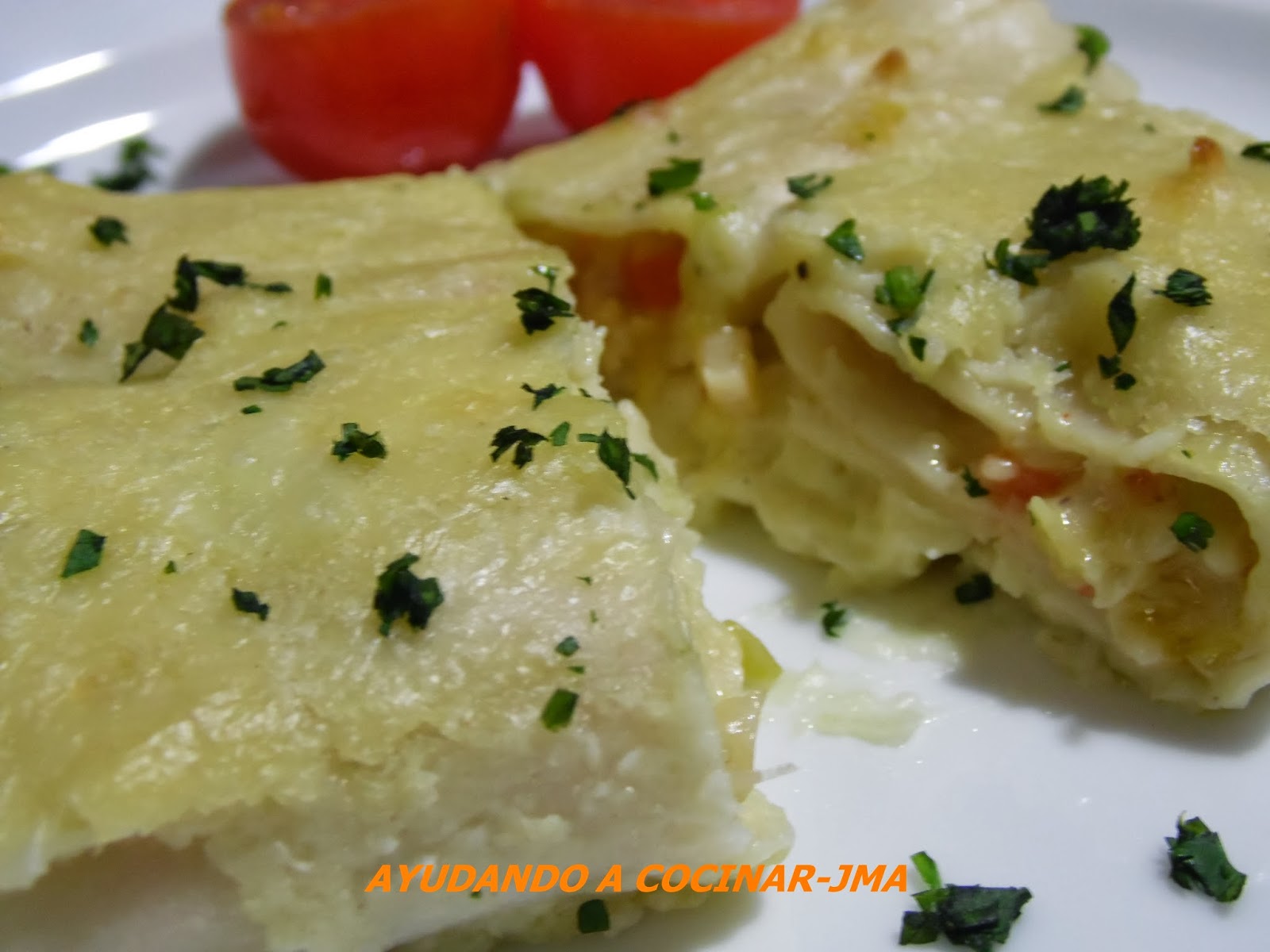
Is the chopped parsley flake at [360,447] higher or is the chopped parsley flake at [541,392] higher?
the chopped parsley flake at [360,447]

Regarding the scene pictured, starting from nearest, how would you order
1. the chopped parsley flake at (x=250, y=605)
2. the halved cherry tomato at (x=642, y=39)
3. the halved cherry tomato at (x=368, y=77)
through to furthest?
the chopped parsley flake at (x=250, y=605) → the halved cherry tomato at (x=368, y=77) → the halved cherry tomato at (x=642, y=39)

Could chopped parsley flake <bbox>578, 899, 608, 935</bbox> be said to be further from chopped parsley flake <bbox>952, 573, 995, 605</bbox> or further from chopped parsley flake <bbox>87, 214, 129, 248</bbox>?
chopped parsley flake <bbox>87, 214, 129, 248</bbox>

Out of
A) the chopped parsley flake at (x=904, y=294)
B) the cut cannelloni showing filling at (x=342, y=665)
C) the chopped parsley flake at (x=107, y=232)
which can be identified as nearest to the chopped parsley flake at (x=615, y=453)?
the cut cannelloni showing filling at (x=342, y=665)

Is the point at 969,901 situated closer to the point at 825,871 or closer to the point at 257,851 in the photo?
the point at 825,871

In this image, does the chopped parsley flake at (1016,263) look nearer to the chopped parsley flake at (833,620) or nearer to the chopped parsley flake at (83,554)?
the chopped parsley flake at (833,620)

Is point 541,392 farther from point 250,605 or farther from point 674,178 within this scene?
point 674,178
